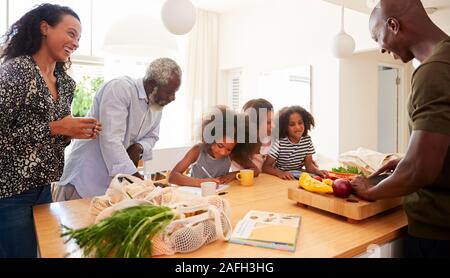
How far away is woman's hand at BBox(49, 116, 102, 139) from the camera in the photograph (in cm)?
118

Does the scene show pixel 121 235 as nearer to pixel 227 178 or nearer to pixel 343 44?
pixel 227 178

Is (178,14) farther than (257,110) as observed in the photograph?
No

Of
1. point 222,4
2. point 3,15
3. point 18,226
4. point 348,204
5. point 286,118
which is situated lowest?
point 18,226

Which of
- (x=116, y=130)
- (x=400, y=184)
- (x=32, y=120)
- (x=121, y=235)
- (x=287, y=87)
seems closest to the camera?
(x=121, y=235)

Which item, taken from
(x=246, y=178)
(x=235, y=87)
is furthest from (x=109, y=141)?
(x=235, y=87)

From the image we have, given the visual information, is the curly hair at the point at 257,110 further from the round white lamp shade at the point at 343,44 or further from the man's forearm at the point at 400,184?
the man's forearm at the point at 400,184

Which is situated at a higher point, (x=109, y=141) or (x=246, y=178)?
(x=109, y=141)

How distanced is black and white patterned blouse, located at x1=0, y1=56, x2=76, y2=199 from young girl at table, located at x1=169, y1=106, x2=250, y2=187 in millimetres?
729

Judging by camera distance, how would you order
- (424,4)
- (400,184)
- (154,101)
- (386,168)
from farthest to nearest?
(424,4), (154,101), (386,168), (400,184)

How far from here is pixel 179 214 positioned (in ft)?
2.84

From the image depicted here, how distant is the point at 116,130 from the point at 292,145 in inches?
49.8

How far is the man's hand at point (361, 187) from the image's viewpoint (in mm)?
1051
